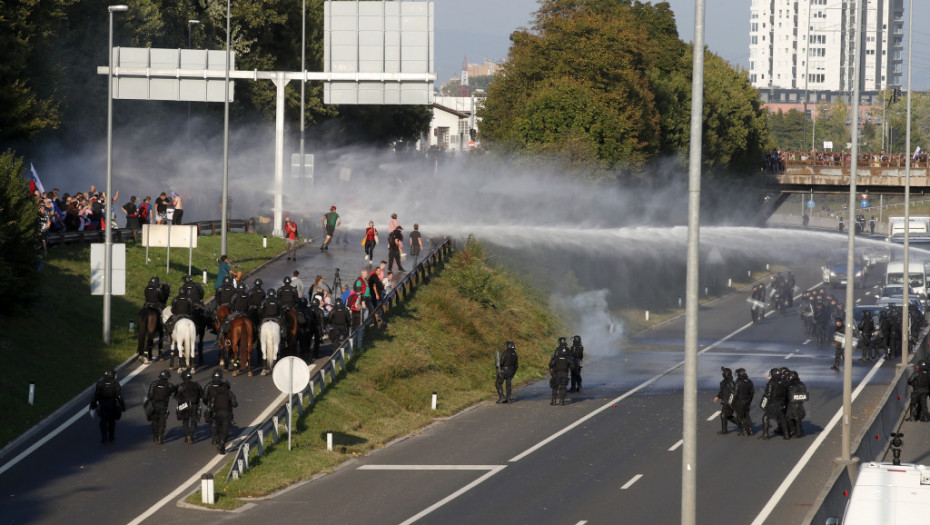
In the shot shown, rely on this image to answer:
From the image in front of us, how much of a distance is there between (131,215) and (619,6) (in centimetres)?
5185

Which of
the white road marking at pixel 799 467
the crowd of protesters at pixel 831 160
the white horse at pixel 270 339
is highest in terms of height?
the crowd of protesters at pixel 831 160

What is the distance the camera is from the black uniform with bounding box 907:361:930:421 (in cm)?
3288

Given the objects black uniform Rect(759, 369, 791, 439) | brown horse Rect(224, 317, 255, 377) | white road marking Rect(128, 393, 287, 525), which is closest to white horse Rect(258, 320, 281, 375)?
brown horse Rect(224, 317, 255, 377)

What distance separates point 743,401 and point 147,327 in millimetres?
14559

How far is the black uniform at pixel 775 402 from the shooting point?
28.9m

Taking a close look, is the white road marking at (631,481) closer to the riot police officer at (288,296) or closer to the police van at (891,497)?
the police van at (891,497)

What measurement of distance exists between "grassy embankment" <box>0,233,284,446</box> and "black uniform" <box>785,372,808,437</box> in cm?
1667

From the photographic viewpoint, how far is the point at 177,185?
219 feet

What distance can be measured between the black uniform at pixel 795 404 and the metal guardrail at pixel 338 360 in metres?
11.4

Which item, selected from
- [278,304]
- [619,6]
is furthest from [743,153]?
[278,304]

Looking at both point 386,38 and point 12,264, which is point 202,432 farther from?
point 386,38

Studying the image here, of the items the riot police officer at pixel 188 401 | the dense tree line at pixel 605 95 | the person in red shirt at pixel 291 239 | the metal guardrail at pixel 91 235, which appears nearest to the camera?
the riot police officer at pixel 188 401

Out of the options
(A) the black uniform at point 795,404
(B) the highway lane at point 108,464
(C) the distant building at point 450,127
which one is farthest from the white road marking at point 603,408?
(C) the distant building at point 450,127

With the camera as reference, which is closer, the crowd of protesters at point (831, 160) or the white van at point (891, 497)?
the white van at point (891, 497)
